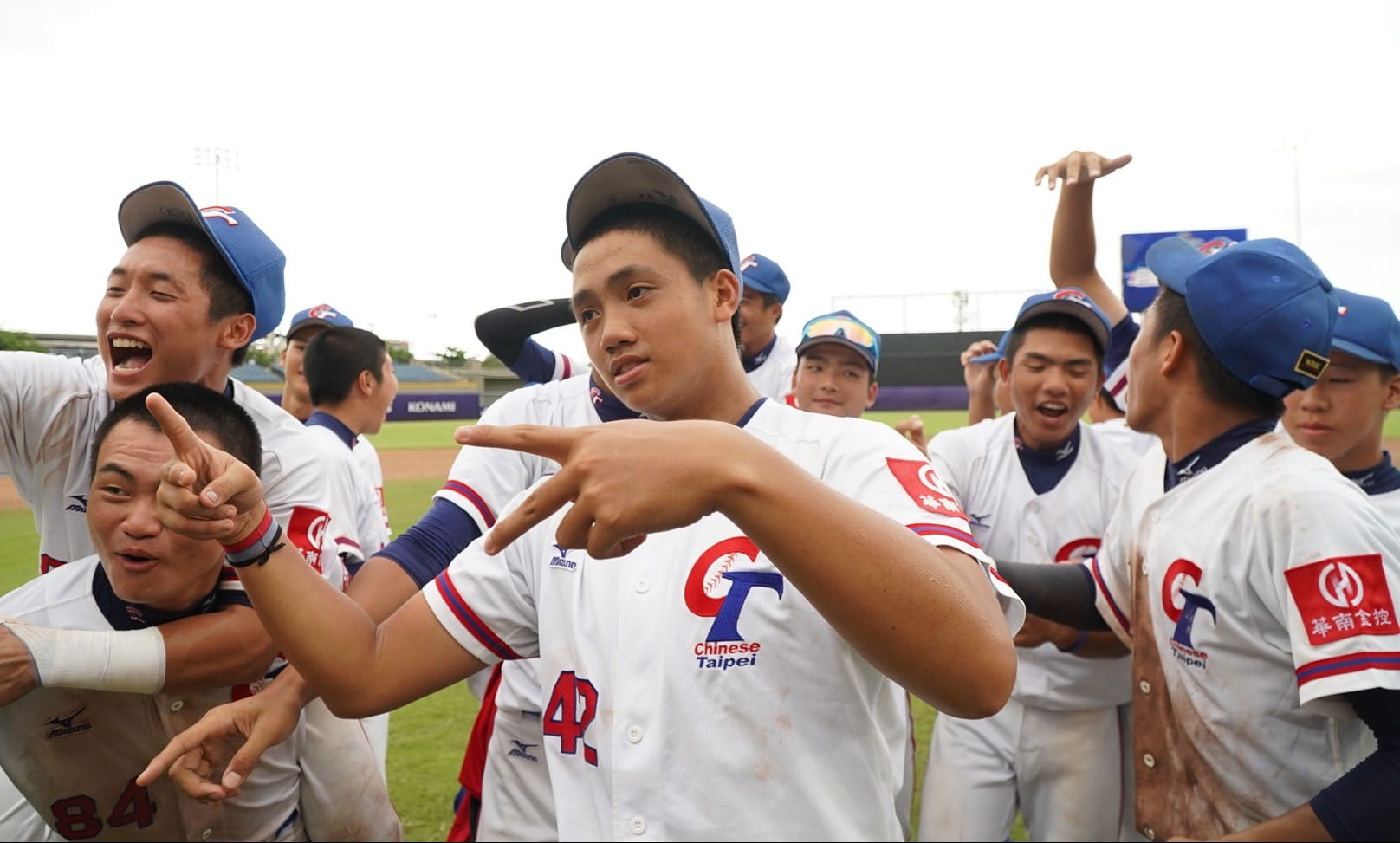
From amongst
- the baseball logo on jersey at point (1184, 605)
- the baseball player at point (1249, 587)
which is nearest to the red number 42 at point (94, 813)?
the baseball player at point (1249, 587)

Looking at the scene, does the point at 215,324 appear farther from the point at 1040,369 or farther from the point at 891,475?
the point at 1040,369

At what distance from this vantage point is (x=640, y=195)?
74.7 inches

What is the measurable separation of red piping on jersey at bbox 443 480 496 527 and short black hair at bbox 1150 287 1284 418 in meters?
2.04

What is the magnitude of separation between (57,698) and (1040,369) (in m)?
3.50

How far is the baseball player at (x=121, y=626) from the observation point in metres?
2.04

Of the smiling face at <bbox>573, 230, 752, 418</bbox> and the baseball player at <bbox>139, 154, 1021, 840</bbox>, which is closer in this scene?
the baseball player at <bbox>139, 154, 1021, 840</bbox>

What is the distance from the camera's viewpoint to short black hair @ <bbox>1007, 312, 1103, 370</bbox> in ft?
12.7

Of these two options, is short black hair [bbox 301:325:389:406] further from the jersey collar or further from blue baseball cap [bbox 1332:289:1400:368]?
blue baseball cap [bbox 1332:289:1400:368]

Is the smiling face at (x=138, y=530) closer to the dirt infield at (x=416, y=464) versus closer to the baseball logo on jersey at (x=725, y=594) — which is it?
the baseball logo on jersey at (x=725, y=594)

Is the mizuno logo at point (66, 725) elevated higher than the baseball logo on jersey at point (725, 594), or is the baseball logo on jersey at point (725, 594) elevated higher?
the baseball logo on jersey at point (725, 594)

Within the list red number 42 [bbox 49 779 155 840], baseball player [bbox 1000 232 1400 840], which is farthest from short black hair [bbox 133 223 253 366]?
baseball player [bbox 1000 232 1400 840]

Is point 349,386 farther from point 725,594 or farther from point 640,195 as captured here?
point 725,594

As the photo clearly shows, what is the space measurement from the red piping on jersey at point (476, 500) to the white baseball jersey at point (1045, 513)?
2.01m

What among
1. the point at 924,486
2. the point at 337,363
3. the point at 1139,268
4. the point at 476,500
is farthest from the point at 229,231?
the point at 1139,268
